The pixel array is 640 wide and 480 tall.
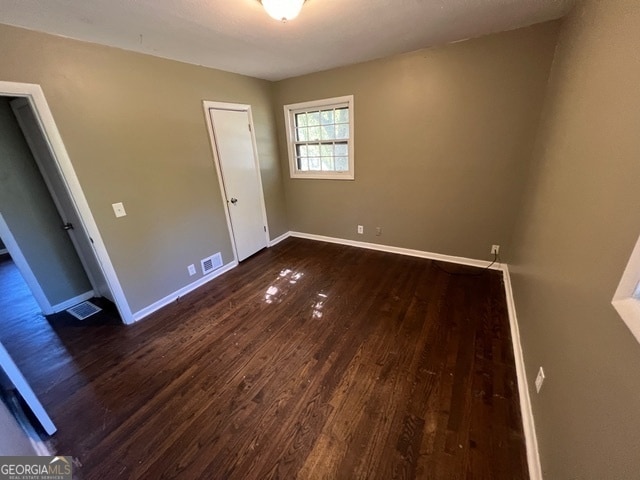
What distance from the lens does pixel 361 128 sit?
3230mm

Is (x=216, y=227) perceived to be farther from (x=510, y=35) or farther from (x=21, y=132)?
(x=510, y=35)

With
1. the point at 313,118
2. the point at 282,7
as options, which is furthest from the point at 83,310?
the point at 313,118

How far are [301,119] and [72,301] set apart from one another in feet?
12.2

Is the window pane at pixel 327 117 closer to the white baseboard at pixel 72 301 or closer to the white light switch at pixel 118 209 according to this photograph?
the white light switch at pixel 118 209

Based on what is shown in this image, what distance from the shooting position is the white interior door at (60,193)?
2.13m

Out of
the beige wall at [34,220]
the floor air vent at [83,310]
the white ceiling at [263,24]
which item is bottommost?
the floor air vent at [83,310]

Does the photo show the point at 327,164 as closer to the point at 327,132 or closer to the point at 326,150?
the point at 326,150

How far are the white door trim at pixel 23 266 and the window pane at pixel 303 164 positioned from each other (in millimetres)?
3319

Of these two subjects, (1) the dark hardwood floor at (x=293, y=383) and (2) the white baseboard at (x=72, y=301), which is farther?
(2) the white baseboard at (x=72, y=301)

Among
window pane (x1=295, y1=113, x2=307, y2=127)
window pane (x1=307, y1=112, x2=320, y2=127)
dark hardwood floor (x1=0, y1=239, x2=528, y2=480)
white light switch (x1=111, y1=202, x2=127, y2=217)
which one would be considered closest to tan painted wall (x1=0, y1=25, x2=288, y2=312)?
white light switch (x1=111, y1=202, x2=127, y2=217)

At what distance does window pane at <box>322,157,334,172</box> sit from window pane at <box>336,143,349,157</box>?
0.16 m

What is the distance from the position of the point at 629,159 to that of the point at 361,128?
107 inches

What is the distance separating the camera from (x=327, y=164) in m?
3.74

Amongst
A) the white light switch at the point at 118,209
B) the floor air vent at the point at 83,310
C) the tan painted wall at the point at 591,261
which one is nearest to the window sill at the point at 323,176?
the tan painted wall at the point at 591,261
